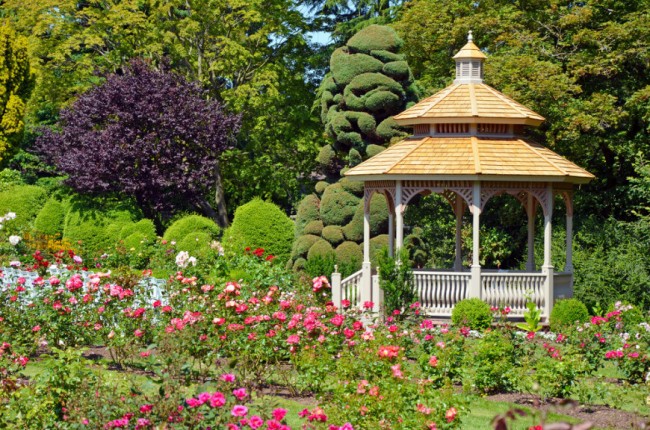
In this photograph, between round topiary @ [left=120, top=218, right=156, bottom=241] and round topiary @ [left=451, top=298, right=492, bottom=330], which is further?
round topiary @ [left=120, top=218, right=156, bottom=241]

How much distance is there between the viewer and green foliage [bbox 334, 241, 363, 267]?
945 inches

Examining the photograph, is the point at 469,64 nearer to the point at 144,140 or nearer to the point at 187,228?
the point at 187,228

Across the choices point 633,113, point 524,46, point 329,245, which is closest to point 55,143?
point 329,245

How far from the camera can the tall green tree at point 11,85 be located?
116 ft

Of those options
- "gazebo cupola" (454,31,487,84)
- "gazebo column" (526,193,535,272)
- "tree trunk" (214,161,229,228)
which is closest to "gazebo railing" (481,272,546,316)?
"gazebo column" (526,193,535,272)

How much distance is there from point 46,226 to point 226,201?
11.2 metres

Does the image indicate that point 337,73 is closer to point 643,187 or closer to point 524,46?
point 524,46

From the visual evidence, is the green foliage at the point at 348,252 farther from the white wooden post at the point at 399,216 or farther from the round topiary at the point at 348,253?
the white wooden post at the point at 399,216

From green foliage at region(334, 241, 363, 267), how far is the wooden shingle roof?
445 cm

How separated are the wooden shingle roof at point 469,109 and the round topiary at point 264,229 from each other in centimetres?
692

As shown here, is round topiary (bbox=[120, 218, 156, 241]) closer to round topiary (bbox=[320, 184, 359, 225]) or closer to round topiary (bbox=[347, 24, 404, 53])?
round topiary (bbox=[320, 184, 359, 225])

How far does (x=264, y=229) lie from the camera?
86.9 ft

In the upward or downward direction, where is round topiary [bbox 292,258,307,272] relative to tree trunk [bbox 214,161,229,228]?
downward

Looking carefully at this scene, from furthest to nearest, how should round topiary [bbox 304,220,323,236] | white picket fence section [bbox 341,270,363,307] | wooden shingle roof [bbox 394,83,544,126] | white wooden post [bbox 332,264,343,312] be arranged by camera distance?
round topiary [bbox 304,220,323,236] → white picket fence section [bbox 341,270,363,307] → white wooden post [bbox 332,264,343,312] → wooden shingle roof [bbox 394,83,544,126]
